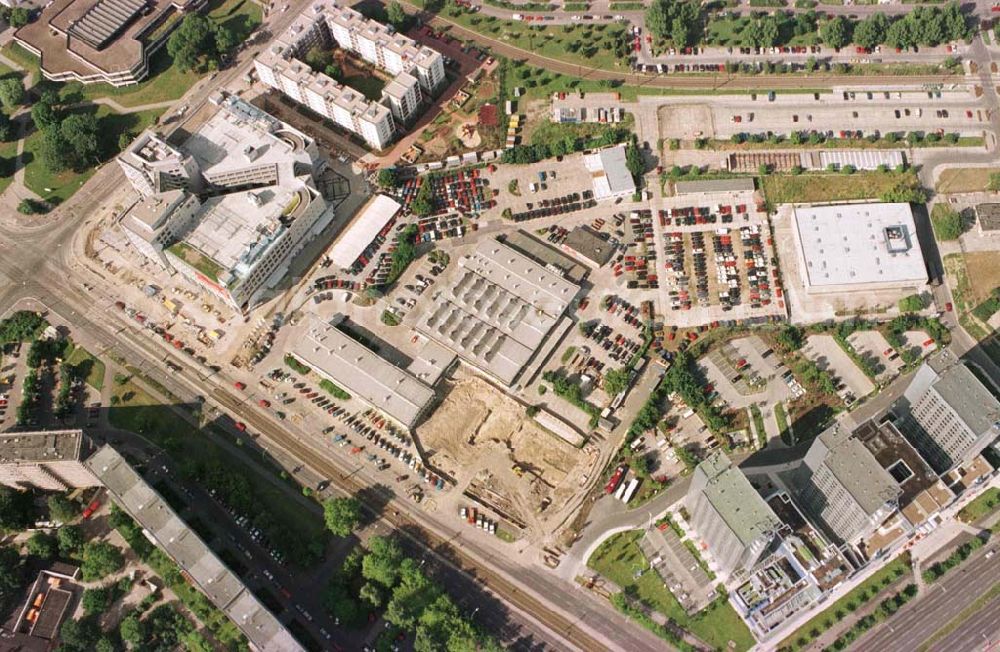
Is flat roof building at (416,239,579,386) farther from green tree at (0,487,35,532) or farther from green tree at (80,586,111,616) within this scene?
green tree at (0,487,35,532)

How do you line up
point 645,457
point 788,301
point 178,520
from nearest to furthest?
point 178,520, point 645,457, point 788,301

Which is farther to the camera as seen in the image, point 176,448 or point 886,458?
point 176,448

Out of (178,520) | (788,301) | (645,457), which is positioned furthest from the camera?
(788,301)

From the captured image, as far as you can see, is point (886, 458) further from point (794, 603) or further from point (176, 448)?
point (176, 448)

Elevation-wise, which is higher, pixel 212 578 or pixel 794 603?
pixel 212 578

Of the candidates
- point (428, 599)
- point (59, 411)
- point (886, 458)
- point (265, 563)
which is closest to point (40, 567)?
point (59, 411)

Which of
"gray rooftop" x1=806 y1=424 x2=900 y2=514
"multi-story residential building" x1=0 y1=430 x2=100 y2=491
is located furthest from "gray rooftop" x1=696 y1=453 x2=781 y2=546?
"multi-story residential building" x1=0 y1=430 x2=100 y2=491

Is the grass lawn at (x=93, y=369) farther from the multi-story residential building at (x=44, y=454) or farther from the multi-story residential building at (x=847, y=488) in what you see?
the multi-story residential building at (x=847, y=488)

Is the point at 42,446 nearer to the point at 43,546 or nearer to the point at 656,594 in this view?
the point at 43,546
